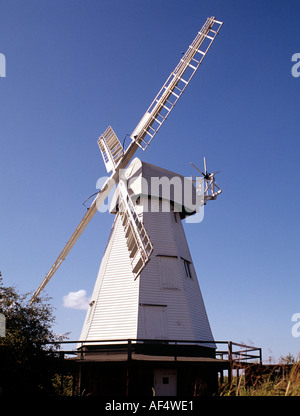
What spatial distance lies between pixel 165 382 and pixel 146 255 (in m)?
4.68

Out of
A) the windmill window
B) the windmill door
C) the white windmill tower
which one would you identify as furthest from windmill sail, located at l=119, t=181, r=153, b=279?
the windmill door

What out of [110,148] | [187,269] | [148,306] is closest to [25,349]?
[148,306]

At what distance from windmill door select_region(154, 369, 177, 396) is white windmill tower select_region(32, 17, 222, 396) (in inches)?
49.4

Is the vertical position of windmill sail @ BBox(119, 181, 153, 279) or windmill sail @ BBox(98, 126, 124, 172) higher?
windmill sail @ BBox(98, 126, 124, 172)

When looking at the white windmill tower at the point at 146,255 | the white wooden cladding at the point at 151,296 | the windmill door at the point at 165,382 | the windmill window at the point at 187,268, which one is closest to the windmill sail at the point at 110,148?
the white windmill tower at the point at 146,255

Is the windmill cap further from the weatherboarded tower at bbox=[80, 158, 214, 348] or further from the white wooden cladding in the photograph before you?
the white wooden cladding

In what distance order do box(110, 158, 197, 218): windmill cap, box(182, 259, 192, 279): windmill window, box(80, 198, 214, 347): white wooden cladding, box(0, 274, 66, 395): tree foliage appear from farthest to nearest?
box(110, 158, 197, 218): windmill cap
box(182, 259, 192, 279): windmill window
box(80, 198, 214, 347): white wooden cladding
box(0, 274, 66, 395): tree foliage

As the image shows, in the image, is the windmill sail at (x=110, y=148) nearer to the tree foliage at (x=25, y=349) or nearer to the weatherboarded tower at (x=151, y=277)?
the weatherboarded tower at (x=151, y=277)

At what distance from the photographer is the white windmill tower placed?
14.1 metres

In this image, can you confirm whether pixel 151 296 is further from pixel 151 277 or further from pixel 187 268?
pixel 187 268

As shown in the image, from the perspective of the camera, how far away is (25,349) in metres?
11.7

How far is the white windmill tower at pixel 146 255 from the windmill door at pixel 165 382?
4.11ft
